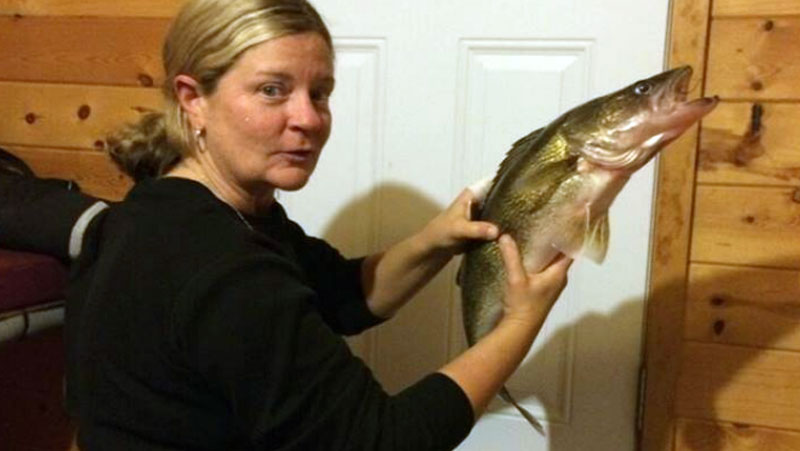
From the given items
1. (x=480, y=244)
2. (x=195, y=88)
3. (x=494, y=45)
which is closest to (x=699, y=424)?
(x=480, y=244)

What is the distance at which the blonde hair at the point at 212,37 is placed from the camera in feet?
3.50

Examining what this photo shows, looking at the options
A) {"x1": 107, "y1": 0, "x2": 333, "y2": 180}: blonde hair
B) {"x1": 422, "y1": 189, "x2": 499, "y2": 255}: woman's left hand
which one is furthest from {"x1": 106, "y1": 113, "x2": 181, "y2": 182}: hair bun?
{"x1": 422, "y1": 189, "x2": 499, "y2": 255}: woman's left hand

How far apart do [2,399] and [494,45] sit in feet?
4.36

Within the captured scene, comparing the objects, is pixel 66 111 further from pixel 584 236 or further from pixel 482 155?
pixel 584 236

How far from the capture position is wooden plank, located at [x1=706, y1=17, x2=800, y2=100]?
142cm

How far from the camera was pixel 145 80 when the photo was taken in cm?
180

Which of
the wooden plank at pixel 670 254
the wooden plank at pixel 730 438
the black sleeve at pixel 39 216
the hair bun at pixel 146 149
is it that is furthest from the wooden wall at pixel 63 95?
the wooden plank at pixel 730 438

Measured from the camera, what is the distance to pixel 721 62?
1450 millimetres

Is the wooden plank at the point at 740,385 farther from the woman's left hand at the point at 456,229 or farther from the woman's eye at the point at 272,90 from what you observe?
the woman's eye at the point at 272,90

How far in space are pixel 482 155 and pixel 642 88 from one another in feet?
1.80

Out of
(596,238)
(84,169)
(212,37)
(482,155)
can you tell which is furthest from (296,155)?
(84,169)

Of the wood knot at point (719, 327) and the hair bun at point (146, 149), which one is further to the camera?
the wood knot at point (719, 327)

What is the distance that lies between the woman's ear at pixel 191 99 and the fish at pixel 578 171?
0.40 metres

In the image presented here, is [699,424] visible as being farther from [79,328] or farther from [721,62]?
[79,328]
